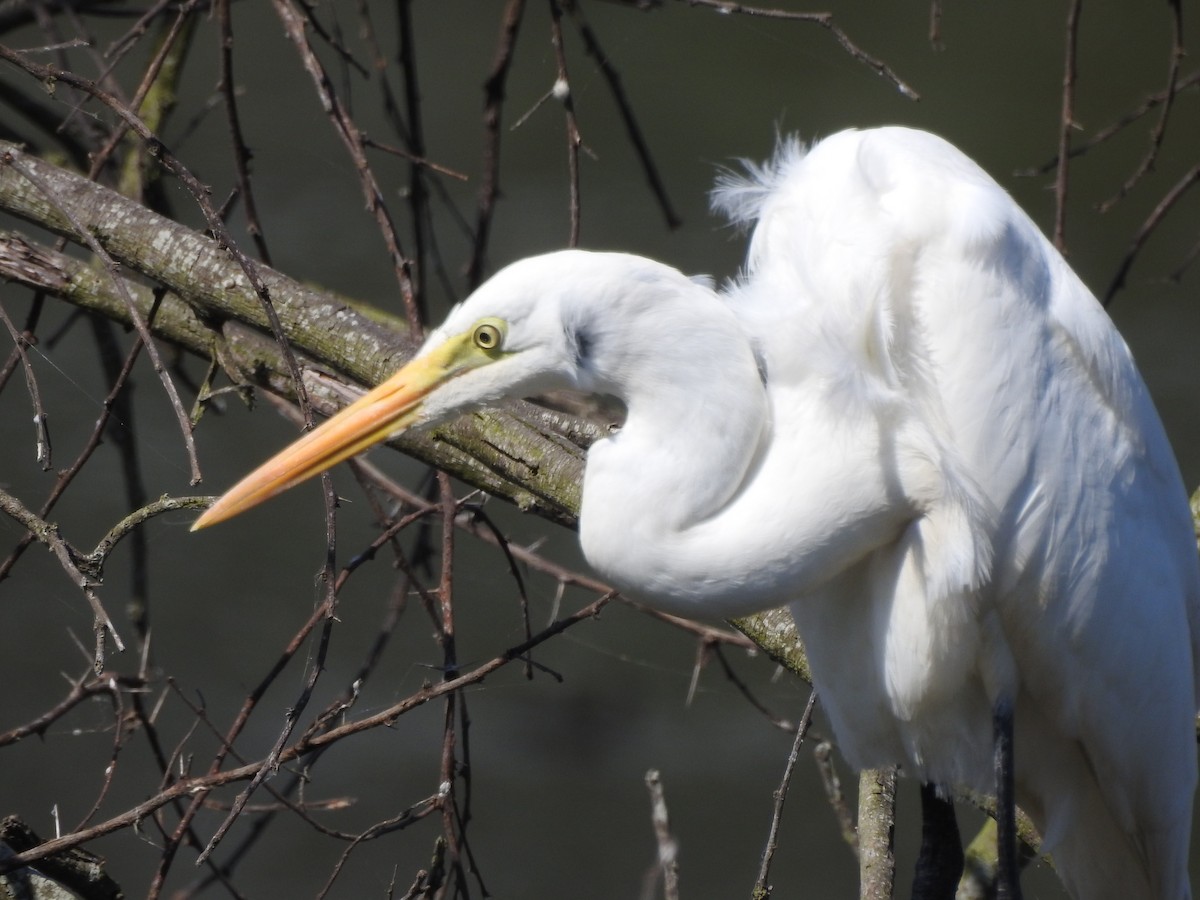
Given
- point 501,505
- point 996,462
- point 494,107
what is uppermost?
point 494,107

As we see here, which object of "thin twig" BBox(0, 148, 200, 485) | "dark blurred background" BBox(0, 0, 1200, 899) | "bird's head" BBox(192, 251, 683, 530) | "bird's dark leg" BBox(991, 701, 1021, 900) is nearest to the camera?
"thin twig" BBox(0, 148, 200, 485)

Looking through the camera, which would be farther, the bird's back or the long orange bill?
the bird's back

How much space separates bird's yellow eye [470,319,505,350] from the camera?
4.76 feet

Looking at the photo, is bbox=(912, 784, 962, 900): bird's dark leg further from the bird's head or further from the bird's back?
the bird's head

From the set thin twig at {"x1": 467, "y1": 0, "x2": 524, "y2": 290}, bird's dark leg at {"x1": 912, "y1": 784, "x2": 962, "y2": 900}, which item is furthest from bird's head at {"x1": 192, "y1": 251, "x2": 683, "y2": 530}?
bird's dark leg at {"x1": 912, "y1": 784, "x2": 962, "y2": 900}

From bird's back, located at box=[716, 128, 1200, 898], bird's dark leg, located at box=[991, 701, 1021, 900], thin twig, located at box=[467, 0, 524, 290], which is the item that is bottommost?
bird's dark leg, located at box=[991, 701, 1021, 900]

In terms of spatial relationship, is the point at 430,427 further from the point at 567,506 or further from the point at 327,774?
the point at 327,774

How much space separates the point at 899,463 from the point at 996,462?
5.7 inches

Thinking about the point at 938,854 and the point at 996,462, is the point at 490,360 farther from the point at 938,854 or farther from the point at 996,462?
the point at 938,854

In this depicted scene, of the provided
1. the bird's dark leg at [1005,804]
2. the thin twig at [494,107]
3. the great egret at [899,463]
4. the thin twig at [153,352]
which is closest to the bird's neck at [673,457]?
the great egret at [899,463]

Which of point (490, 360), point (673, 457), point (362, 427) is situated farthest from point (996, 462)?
point (362, 427)

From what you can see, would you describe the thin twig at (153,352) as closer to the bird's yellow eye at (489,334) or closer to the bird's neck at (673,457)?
the bird's yellow eye at (489,334)

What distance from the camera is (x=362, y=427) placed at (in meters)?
1.50

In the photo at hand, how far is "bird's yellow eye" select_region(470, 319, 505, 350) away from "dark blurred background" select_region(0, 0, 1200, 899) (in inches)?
115
